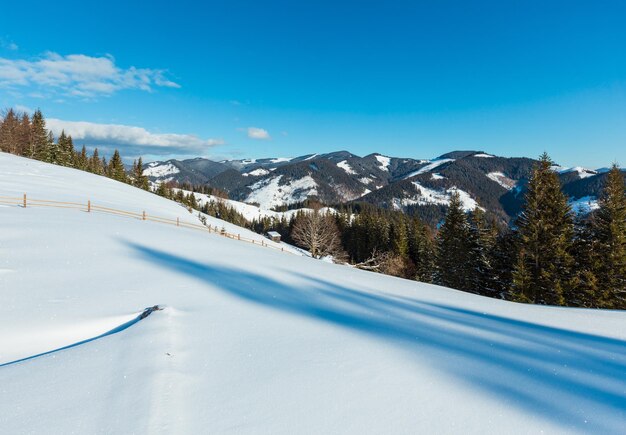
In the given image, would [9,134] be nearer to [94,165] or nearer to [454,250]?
[94,165]

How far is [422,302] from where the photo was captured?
1033 cm

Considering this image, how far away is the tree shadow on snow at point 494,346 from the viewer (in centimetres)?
Result: 403

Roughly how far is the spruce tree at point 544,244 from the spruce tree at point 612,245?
5.53 feet

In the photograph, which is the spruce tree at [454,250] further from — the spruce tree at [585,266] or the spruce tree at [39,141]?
the spruce tree at [39,141]

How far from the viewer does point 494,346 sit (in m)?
6.02

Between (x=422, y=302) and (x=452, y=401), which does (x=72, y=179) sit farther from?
(x=452, y=401)

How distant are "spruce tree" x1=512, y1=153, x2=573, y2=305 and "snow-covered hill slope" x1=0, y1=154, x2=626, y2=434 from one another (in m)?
13.8

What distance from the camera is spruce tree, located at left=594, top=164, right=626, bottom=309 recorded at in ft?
65.8

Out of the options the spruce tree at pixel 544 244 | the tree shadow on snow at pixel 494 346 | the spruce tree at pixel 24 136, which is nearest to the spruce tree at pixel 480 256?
the spruce tree at pixel 544 244

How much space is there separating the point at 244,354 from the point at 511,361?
177 inches

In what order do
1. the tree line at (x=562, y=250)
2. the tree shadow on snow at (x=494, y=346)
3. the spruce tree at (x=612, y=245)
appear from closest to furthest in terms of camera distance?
1. the tree shadow on snow at (x=494, y=346)
2. the spruce tree at (x=612, y=245)
3. the tree line at (x=562, y=250)

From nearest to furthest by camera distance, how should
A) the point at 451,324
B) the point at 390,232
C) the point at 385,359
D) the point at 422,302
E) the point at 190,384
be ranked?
the point at 190,384, the point at 385,359, the point at 451,324, the point at 422,302, the point at 390,232

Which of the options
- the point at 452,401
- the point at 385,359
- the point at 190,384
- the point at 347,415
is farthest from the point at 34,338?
the point at 452,401

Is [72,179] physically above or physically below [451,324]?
above
